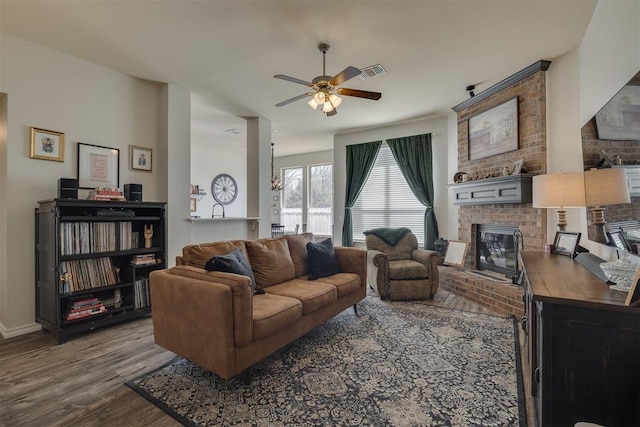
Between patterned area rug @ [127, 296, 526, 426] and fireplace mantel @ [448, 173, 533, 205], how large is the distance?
148 centimetres

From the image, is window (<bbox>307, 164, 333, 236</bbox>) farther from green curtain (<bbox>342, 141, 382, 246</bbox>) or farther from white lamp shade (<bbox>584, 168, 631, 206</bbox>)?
white lamp shade (<bbox>584, 168, 631, 206</bbox>)

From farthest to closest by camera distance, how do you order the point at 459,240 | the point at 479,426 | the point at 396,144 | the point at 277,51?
the point at 396,144 → the point at 459,240 → the point at 277,51 → the point at 479,426

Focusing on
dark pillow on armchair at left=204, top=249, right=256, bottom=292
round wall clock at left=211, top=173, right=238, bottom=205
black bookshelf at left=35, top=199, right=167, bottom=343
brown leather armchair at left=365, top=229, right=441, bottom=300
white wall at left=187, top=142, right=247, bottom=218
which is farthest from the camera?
round wall clock at left=211, top=173, right=238, bottom=205

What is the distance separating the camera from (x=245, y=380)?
1982 millimetres

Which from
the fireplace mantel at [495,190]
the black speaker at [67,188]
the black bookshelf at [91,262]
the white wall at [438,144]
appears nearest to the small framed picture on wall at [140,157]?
the black bookshelf at [91,262]

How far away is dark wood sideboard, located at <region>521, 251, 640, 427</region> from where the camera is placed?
1202 millimetres

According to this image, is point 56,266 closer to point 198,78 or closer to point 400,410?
point 198,78

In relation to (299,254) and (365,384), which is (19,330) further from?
(365,384)

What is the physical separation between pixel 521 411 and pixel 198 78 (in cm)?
422

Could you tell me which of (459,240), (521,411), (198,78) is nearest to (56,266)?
(198,78)

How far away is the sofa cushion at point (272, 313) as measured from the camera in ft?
6.45

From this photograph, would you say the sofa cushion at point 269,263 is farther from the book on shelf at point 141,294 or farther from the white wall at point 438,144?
the white wall at point 438,144

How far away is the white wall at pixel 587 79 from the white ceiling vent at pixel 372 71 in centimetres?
176

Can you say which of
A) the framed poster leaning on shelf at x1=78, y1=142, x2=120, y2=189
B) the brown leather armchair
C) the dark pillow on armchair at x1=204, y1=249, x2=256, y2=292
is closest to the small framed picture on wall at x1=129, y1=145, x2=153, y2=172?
the framed poster leaning on shelf at x1=78, y1=142, x2=120, y2=189
